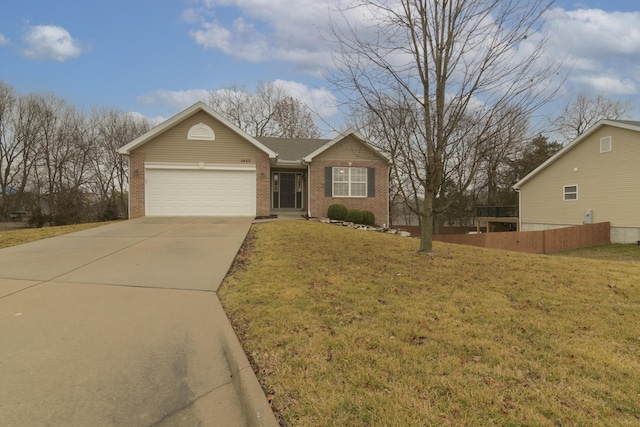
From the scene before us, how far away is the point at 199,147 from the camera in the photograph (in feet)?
51.6

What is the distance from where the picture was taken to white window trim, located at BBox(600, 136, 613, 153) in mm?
17875

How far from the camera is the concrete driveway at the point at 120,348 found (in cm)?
250

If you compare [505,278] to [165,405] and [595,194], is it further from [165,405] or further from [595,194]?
[595,194]

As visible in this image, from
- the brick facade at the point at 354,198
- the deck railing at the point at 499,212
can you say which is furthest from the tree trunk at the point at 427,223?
the deck railing at the point at 499,212

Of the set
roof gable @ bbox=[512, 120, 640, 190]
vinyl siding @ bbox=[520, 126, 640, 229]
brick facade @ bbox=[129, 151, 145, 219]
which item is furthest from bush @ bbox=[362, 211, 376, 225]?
roof gable @ bbox=[512, 120, 640, 190]

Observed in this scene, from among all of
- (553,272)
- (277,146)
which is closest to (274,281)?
(553,272)

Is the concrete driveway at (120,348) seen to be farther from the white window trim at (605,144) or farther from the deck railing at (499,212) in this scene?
the deck railing at (499,212)

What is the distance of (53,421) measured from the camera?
236 cm

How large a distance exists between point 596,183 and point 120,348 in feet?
74.7

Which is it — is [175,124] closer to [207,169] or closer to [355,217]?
[207,169]

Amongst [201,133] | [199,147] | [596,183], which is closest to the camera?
[199,147]

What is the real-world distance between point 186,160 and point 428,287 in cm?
1322

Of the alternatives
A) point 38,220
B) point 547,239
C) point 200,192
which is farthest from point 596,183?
point 38,220

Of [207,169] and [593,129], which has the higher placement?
[593,129]
